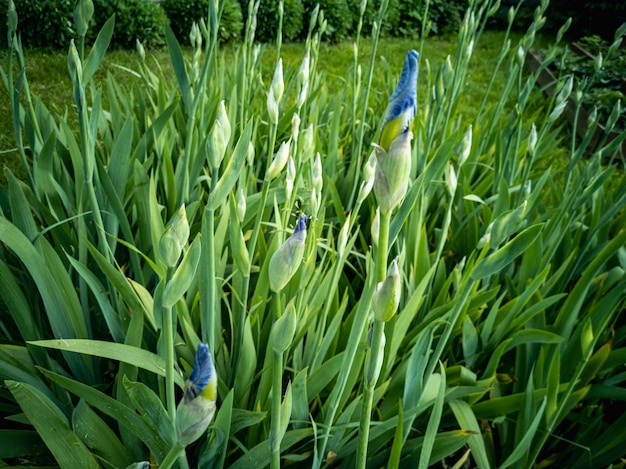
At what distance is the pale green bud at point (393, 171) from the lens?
469 millimetres

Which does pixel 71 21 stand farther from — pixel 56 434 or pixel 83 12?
pixel 56 434

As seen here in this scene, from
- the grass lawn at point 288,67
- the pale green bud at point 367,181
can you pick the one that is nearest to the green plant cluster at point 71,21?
the grass lawn at point 288,67

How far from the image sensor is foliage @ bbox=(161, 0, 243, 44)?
16.9 feet

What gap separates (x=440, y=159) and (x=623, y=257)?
3.05 feet

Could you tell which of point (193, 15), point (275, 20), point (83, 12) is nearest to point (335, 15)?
point (275, 20)

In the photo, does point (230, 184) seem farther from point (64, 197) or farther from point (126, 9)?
point (126, 9)

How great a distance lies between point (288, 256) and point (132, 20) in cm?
485

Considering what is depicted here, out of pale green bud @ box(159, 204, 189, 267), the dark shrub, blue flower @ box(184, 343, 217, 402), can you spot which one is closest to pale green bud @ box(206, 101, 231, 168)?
pale green bud @ box(159, 204, 189, 267)

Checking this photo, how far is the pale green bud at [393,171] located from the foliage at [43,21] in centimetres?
469

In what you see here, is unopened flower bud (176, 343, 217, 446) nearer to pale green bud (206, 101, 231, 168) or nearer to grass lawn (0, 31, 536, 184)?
pale green bud (206, 101, 231, 168)

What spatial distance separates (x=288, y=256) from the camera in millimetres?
601

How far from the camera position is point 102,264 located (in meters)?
1.04

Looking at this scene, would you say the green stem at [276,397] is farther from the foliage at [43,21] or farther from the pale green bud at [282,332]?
the foliage at [43,21]

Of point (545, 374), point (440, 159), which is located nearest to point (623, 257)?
point (545, 374)
